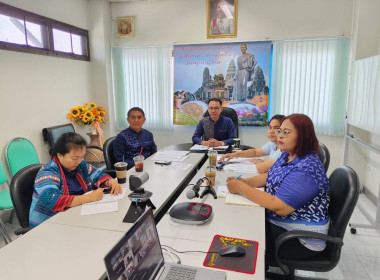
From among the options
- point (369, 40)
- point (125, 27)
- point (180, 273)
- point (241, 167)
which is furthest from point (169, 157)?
point (369, 40)

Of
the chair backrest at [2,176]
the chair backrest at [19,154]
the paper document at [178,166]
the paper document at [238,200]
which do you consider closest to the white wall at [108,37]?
the chair backrest at [19,154]

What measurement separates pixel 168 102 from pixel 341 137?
2609mm

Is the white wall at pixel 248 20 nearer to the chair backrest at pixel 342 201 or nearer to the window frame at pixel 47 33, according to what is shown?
the window frame at pixel 47 33

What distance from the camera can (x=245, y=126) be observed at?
416 cm

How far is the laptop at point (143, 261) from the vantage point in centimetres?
77

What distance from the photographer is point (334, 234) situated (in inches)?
57.9

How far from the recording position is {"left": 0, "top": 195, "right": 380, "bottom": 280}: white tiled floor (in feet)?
6.79

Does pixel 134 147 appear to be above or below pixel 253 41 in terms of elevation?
below

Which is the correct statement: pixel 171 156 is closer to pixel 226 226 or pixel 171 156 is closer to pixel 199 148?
pixel 199 148

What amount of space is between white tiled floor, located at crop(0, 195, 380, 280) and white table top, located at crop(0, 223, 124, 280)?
1.63m

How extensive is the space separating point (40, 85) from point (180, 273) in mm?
3190

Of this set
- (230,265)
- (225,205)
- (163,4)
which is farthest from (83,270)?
(163,4)

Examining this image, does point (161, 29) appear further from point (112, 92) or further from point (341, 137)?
point (341, 137)

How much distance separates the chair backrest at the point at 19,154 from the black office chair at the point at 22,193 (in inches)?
55.7
